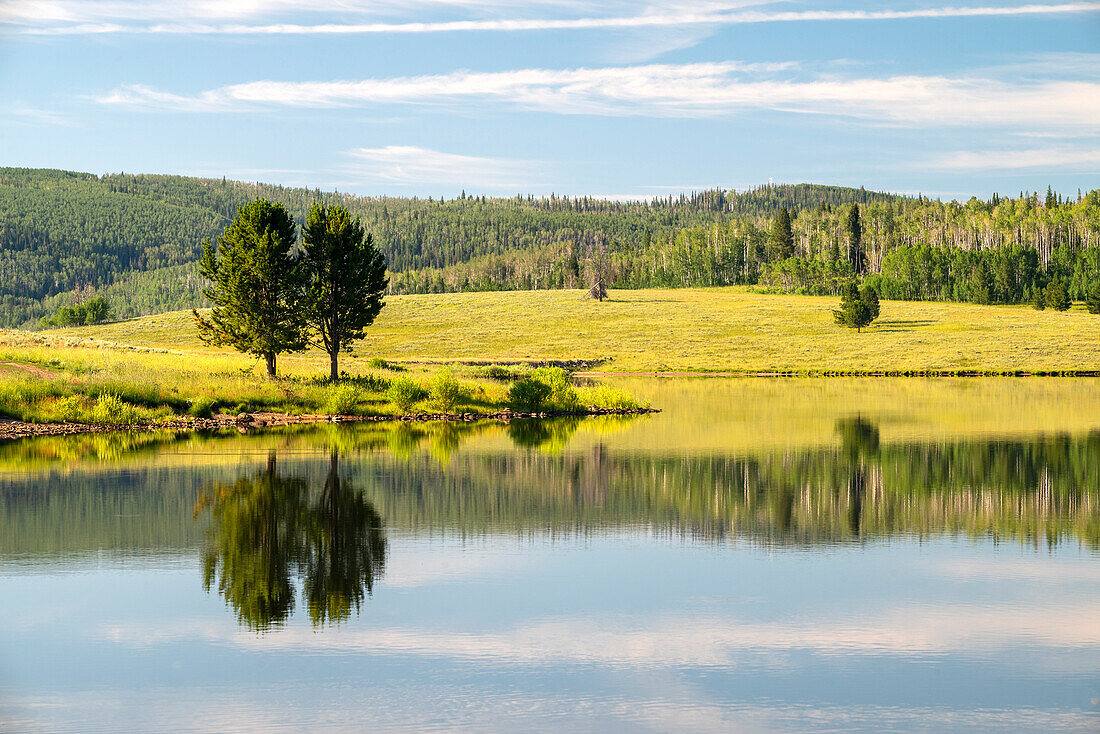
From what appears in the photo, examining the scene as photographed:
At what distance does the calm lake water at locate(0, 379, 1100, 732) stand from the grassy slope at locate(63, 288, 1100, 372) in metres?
62.4

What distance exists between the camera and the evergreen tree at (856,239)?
632ft

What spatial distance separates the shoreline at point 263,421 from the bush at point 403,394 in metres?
1.04

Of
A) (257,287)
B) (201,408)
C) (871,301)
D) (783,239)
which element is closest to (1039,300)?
(871,301)

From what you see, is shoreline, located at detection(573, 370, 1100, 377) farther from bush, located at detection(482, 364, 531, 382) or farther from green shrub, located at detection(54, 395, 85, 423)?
green shrub, located at detection(54, 395, 85, 423)

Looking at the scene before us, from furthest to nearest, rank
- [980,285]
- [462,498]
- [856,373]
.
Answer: [980,285], [856,373], [462,498]

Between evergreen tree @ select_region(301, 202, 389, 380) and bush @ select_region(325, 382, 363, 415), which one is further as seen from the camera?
evergreen tree @ select_region(301, 202, 389, 380)

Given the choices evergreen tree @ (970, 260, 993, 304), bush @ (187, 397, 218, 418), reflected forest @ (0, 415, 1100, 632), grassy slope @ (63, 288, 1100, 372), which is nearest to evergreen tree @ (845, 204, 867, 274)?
evergreen tree @ (970, 260, 993, 304)

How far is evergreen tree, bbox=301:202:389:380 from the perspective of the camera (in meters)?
52.8

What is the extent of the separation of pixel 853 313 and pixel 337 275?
70.0 metres

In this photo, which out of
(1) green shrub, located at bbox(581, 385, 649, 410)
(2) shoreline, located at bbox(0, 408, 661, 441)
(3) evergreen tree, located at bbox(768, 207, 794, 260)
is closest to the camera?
(2) shoreline, located at bbox(0, 408, 661, 441)

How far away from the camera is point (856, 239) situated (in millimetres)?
194875

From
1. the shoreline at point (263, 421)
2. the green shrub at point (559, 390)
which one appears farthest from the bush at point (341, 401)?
the green shrub at point (559, 390)

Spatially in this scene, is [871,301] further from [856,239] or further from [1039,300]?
[856,239]

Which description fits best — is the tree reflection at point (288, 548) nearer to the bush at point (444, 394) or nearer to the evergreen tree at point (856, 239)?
the bush at point (444, 394)
